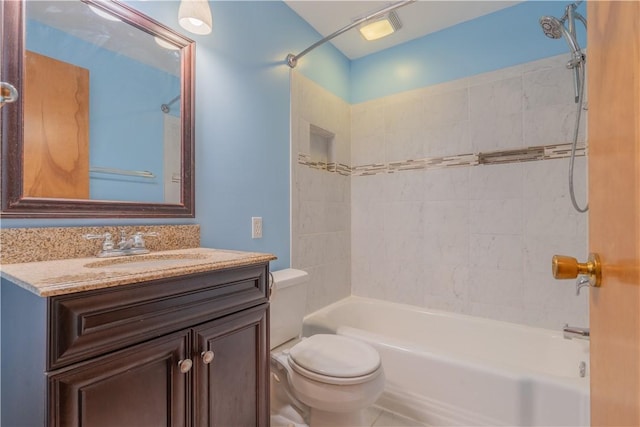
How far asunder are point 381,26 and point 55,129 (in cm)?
182

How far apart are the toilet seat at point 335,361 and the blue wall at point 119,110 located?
0.94m

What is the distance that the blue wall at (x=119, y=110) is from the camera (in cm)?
105

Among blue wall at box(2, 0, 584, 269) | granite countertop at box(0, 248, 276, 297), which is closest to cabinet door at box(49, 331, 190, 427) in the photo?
granite countertop at box(0, 248, 276, 297)

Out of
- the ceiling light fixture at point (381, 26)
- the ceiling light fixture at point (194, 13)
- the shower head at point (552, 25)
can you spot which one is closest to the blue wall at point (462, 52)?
the ceiling light fixture at point (381, 26)

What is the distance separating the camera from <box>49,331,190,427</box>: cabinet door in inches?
24.4

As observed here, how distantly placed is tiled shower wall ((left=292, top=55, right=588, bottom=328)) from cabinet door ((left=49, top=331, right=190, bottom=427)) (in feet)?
4.15

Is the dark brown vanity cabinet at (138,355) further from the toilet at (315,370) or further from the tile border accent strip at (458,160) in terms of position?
the tile border accent strip at (458,160)

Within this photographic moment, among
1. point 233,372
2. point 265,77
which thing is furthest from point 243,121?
point 233,372

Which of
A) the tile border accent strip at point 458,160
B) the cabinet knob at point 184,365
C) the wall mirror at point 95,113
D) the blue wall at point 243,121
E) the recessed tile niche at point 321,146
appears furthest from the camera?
the recessed tile niche at point 321,146

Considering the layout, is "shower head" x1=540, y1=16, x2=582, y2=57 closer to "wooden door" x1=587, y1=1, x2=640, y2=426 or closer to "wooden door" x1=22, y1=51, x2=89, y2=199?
"wooden door" x1=587, y1=1, x2=640, y2=426

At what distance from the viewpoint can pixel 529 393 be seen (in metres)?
1.36

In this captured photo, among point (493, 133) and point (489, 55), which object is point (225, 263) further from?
point (489, 55)

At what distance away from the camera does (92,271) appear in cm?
76

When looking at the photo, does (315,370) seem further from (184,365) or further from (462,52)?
(462,52)
